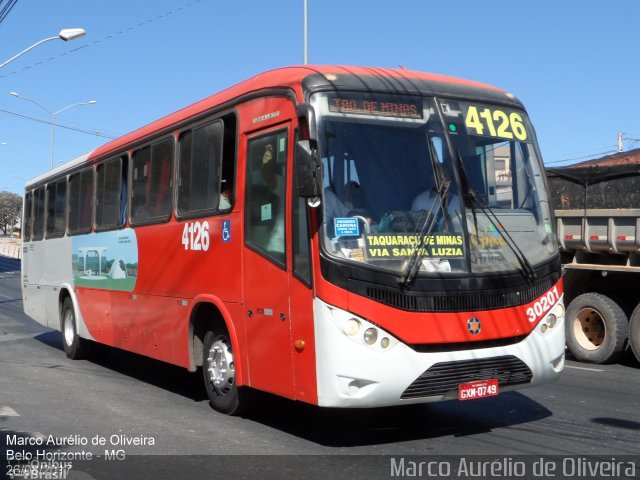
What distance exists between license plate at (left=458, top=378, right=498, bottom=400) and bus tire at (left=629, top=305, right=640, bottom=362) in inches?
208

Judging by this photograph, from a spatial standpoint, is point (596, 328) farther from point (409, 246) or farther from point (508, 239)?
point (409, 246)

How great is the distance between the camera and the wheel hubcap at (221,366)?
25.7 feet

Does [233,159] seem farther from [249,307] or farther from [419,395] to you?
[419,395]

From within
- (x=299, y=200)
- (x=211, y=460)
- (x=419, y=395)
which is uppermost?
(x=299, y=200)

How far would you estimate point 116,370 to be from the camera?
11.6 m

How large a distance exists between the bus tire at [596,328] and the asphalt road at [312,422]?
2.26 ft

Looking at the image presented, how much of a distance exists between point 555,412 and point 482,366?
197cm

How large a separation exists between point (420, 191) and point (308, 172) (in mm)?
981

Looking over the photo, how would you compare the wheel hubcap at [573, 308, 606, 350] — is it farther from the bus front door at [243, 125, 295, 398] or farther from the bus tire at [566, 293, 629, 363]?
the bus front door at [243, 125, 295, 398]

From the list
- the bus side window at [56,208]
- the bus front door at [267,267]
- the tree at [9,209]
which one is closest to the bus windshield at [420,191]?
the bus front door at [267,267]

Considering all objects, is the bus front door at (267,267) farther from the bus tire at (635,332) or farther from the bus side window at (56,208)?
the bus side window at (56,208)

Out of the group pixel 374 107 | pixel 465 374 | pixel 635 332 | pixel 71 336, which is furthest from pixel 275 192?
pixel 71 336

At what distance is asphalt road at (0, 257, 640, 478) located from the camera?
661cm

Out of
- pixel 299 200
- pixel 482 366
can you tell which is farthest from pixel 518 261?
pixel 299 200
